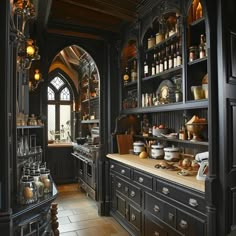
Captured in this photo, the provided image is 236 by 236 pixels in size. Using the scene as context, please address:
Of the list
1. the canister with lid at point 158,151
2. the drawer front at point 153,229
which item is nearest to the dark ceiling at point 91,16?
the canister with lid at point 158,151

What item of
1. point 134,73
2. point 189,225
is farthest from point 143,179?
point 134,73

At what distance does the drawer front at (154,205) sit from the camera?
247 centimetres

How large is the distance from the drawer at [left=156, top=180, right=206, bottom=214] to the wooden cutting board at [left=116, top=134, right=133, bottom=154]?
1365 millimetres

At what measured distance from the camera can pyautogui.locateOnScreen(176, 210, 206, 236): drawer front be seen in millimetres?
1926

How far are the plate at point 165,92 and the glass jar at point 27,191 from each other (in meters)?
1.91

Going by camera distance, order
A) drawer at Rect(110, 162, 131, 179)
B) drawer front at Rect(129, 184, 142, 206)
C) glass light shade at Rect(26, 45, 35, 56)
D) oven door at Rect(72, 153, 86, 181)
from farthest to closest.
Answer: oven door at Rect(72, 153, 86, 181) → drawer at Rect(110, 162, 131, 179) → drawer front at Rect(129, 184, 142, 206) → glass light shade at Rect(26, 45, 35, 56)

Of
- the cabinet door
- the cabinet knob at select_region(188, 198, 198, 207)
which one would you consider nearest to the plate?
the cabinet knob at select_region(188, 198, 198, 207)

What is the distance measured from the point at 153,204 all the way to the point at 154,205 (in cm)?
2

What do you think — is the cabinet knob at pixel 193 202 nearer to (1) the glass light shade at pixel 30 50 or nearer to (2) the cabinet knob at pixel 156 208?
(2) the cabinet knob at pixel 156 208

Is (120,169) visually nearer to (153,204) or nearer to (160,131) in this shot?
(160,131)

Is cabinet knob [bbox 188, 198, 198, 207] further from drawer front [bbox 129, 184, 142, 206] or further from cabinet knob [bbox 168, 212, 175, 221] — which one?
drawer front [bbox 129, 184, 142, 206]

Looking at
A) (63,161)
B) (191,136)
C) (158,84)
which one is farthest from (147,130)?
(63,161)

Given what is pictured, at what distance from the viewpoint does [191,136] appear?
9.04 feet

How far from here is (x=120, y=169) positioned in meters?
3.51
